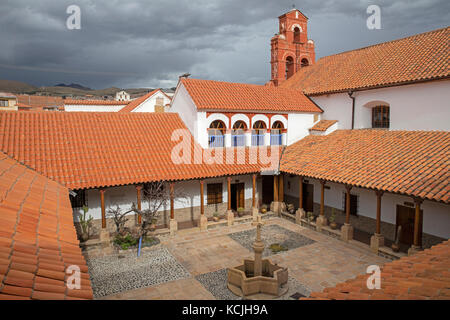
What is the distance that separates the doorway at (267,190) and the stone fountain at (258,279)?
356 inches

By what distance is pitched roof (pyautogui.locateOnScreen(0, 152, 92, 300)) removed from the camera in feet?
11.3

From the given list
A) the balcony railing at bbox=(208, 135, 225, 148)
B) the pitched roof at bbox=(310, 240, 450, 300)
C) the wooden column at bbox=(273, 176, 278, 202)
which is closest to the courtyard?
the wooden column at bbox=(273, 176, 278, 202)

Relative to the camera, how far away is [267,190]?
18781 mm

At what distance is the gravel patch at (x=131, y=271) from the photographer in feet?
31.7

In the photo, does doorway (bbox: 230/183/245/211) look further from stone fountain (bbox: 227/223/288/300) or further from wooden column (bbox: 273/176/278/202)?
stone fountain (bbox: 227/223/288/300)

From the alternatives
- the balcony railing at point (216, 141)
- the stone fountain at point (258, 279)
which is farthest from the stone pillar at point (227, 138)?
the stone fountain at point (258, 279)

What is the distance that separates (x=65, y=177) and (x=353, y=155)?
1282cm

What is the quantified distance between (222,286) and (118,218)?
20.6 ft

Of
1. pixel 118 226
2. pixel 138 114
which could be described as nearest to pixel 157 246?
pixel 118 226

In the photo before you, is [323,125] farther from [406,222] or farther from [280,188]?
[406,222]

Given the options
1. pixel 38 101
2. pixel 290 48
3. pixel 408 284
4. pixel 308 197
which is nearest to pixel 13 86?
pixel 38 101

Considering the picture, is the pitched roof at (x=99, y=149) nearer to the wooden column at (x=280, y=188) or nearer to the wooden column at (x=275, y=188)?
the wooden column at (x=275, y=188)

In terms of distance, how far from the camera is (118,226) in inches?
514
